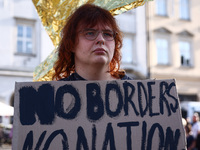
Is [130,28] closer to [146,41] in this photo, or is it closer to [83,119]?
[146,41]

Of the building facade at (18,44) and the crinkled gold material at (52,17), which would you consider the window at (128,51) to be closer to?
the building facade at (18,44)

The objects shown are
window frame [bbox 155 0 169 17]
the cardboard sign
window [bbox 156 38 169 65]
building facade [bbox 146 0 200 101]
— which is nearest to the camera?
the cardboard sign

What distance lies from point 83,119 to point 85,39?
0.36m

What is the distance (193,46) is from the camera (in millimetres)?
15188

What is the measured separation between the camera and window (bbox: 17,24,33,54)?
12.0 meters

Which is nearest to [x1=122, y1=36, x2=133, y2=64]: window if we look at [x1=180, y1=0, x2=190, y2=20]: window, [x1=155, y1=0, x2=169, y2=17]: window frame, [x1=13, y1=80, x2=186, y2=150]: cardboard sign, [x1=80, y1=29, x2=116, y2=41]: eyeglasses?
[x1=155, y1=0, x2=169, y2=17]: window frame

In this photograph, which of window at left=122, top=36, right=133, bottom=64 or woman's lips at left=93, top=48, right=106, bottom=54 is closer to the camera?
woman's lips at left=93, top=48, right=106, bottom=54

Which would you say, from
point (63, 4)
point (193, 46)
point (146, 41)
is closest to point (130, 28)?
point (146, 41)

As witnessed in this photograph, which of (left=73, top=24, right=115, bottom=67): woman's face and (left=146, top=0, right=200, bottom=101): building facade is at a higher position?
(left=146, top=0, right=200, bottom=101): building facade

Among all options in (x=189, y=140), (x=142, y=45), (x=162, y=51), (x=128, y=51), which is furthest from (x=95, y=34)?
(x=162, y=51)

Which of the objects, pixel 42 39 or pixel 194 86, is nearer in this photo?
pixel 42 39

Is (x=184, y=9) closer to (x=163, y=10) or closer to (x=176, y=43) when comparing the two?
(x=163, y=10)

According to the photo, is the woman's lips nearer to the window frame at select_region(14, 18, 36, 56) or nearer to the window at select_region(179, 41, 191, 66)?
the window frame at select_region(14, 18, 36, 56)

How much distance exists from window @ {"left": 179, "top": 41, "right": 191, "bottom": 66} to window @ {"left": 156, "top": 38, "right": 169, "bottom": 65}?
2.63ft
